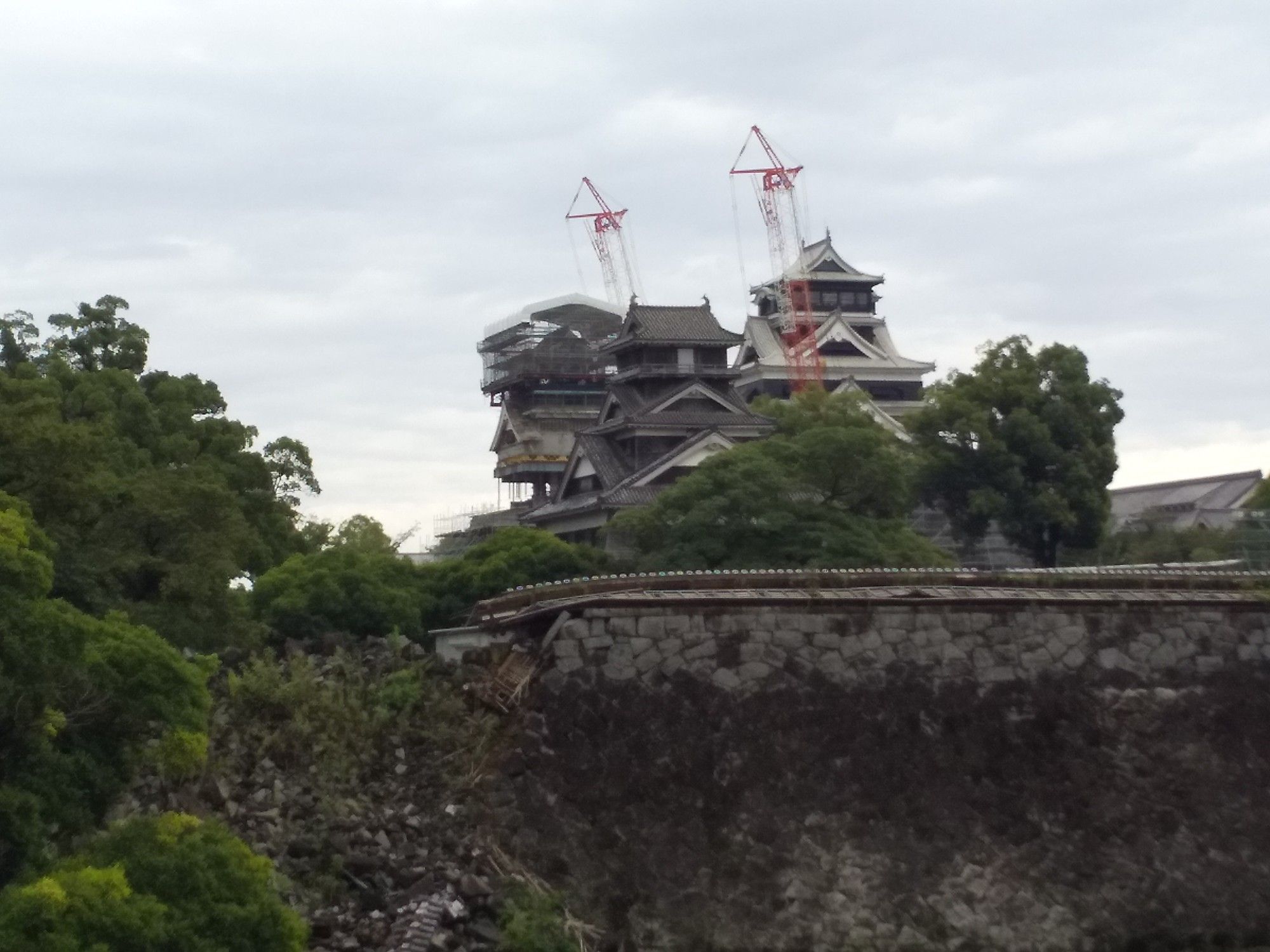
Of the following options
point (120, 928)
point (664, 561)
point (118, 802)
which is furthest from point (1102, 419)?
point (120, 928)

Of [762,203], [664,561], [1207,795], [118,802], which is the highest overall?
[762,203]

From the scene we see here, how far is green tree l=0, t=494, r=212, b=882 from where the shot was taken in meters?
12.4

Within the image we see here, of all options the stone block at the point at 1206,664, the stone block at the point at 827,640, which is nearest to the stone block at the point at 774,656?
the stone block at the point at 827,640

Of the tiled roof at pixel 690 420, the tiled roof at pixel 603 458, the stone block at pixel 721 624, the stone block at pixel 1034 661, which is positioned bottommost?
the stone block at pixel 1034 661

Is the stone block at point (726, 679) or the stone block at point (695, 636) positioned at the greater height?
the stone block at point (695, 636)

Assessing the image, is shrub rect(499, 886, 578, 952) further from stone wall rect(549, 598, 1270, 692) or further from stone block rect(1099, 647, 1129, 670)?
stone block rect(1099, 647, 1129, 670)

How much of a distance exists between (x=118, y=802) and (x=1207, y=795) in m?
10.4

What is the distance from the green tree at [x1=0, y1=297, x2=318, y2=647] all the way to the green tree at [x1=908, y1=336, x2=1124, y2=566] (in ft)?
51.0

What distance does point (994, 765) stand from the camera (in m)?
18.0

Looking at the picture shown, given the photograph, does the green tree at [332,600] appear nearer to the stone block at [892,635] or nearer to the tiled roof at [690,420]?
the stone block at [892,635]

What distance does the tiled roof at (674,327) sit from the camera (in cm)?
4744

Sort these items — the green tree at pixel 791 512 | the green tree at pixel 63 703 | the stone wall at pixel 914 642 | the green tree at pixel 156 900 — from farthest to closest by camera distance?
the green tree at pixel 791 512 < the stone wall at pixel 914 642 < the green tree at pixel 63 703 < the green tree at pixel 156 900

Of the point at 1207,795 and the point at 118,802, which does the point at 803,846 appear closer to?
the point at 1207,795

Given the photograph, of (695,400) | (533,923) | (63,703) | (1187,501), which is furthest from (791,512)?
(1187,501)
